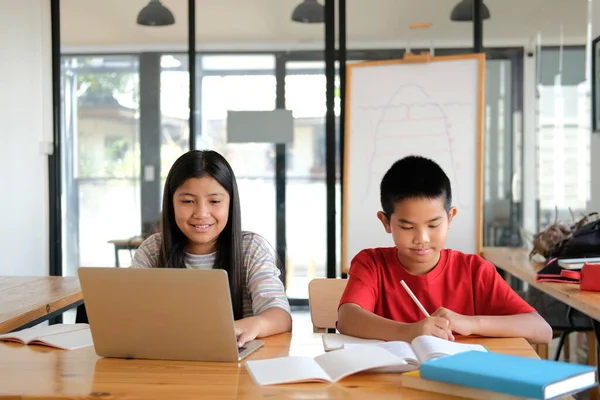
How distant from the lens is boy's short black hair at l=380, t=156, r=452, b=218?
1.88m

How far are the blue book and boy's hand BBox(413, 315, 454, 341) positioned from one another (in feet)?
0.88

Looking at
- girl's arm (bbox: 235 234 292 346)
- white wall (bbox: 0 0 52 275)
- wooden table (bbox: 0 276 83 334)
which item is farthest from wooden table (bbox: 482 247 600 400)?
white wall (bbox: 0 0 52 275)

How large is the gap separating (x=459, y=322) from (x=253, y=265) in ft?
2.23

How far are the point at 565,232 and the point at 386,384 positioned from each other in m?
2.35

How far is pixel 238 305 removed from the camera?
214 centimetres

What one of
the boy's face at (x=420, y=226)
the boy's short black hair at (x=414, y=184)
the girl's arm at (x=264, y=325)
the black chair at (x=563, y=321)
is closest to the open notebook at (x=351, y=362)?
the girl's arm at (x=264, y=325)

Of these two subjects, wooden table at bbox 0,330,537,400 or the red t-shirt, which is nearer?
wooden table at bbox 0,330,537,400

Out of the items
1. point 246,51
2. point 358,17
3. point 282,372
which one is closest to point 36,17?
point 246,51

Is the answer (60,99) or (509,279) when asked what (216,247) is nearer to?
(509,279)

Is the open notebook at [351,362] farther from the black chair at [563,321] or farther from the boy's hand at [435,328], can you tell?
the black chair at [563,321]

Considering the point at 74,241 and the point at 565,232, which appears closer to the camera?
the point at 565,232

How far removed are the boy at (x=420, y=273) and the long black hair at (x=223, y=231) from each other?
35 cm

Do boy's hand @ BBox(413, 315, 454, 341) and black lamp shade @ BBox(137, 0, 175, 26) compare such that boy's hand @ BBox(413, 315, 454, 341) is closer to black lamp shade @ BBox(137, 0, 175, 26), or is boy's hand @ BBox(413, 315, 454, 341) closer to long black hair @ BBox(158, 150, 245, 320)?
long black hair @ BBox(158, 150, 245, 320)

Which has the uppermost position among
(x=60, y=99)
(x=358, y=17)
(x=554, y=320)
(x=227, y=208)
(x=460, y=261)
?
(x=358, y=17)
